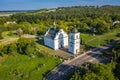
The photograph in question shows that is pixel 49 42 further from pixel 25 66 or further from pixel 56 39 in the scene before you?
pixel 25 66

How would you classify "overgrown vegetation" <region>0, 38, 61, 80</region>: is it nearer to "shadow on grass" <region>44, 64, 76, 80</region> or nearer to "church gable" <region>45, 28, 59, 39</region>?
"shadow on grass" <region>44, 64, 76, 80</region>

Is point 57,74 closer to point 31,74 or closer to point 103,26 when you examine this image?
point 31,74

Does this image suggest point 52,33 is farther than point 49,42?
No

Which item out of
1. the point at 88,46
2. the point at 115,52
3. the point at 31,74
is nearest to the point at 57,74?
the point at 31,74

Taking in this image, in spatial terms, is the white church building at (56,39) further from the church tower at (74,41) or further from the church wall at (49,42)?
the church tower at (74,41)

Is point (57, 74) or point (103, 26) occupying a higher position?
point (103, 26)

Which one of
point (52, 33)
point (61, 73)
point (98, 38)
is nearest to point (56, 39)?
point (52, 33)

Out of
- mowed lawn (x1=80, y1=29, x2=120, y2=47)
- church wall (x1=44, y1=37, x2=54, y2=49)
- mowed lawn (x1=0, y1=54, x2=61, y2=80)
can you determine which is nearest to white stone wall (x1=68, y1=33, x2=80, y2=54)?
mowed lawn (x1=0, y1=54, x2=61, y2=80)
